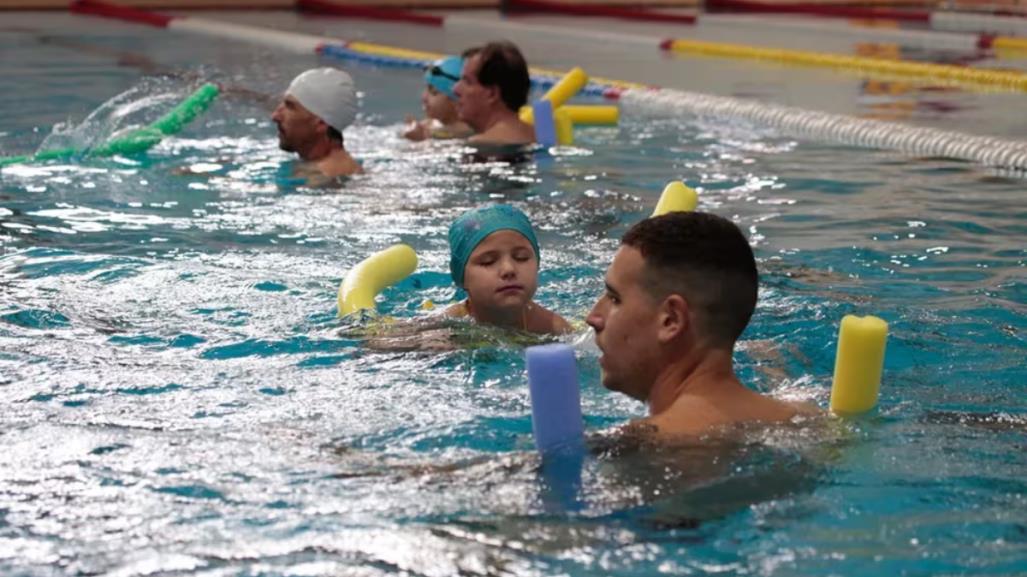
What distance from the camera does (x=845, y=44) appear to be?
16031 millimetres

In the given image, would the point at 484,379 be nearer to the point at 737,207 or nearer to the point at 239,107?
the point at 737,207

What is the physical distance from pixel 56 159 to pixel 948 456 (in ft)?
18.9

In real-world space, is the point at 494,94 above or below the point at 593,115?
above

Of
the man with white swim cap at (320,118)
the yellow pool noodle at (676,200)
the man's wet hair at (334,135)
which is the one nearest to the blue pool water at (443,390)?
the man with white swim cap at (320,118)

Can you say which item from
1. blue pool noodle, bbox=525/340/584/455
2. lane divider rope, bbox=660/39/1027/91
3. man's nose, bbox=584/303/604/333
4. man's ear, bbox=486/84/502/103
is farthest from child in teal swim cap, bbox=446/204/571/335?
lane divider rope, bbox=660/39/1027/91

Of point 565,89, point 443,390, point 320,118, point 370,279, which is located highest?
point 565,89

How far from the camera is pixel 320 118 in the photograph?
7602 mm

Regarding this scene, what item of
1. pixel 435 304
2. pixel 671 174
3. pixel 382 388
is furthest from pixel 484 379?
pixel 671 174

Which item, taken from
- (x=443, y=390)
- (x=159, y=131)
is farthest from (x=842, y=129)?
(x=443, y=390)

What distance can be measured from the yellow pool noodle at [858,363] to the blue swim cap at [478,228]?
1.40 metres

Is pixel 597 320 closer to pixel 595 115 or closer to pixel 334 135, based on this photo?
pixel 334 135

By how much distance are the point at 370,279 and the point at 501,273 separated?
1.37 ft

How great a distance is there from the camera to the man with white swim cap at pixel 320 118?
757cm

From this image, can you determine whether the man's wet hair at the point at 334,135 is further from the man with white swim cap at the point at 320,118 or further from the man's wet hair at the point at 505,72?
the man's wet hair at the point at 505,72
